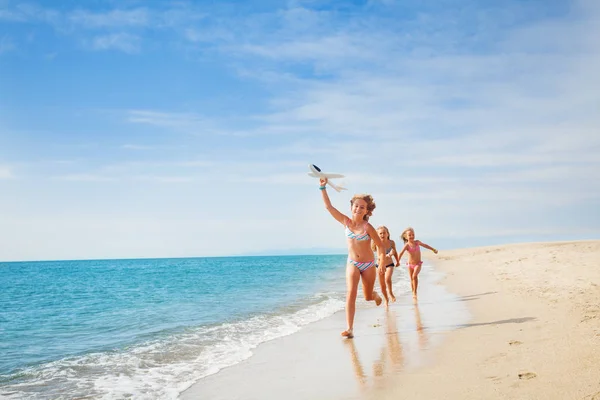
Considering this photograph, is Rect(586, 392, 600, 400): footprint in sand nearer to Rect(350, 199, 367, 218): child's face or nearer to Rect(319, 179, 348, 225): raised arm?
Rect(350, 199, 367, 218): child's face

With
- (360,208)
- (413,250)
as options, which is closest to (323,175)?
(360,208)

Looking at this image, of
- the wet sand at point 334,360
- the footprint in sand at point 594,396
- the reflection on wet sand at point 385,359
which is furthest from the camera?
the reflection on wet sand at point 385,359

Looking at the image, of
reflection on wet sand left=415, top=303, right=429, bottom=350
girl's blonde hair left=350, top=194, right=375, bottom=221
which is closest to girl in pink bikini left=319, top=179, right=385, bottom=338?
girl's blonde hair left=350, top=194, right=375, bottom=221

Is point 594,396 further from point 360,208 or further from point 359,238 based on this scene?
point 360,208

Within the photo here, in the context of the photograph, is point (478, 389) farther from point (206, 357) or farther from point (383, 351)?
point (206, 357)

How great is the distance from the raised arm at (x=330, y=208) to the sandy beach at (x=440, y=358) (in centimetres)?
Result: 202

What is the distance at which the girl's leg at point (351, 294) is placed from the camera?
24.7ft

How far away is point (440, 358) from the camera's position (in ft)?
19.0

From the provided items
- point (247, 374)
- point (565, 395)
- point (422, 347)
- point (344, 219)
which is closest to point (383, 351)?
point (422, 347)

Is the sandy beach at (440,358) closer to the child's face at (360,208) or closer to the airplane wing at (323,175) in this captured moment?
the child's face at (360,208)

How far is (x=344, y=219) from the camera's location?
26.2 feet

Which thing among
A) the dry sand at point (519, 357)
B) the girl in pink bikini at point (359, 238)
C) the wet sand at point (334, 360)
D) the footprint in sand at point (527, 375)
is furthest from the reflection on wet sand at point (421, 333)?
the footprint in sand at point (527, 375)

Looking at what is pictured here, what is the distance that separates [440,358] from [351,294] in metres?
2.02

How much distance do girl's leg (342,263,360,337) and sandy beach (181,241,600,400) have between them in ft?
0.88
